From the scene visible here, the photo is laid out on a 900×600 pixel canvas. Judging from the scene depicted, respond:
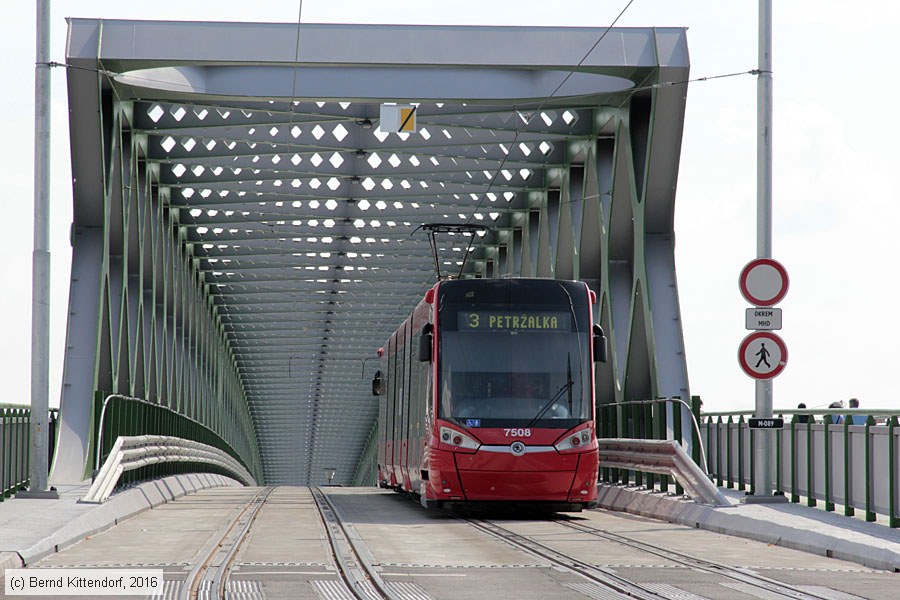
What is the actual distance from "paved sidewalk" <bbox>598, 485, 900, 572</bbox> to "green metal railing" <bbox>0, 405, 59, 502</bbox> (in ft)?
26.5

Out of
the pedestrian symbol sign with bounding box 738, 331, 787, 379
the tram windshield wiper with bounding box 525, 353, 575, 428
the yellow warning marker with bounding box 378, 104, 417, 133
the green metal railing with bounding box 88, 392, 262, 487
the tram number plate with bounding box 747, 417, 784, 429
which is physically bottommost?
the green metal railing with bounding box 88, 392, 262, 487

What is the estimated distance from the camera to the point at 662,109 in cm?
2498

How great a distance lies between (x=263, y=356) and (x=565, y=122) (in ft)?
165

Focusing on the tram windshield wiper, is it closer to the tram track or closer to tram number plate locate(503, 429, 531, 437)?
tram number plate locate(503, 429, 531, 437)

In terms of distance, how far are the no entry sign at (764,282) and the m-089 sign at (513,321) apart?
2524 mm

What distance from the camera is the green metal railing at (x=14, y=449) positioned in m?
17.0

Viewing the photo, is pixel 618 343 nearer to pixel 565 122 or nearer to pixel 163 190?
pixel 565 122

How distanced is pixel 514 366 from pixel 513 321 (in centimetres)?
64

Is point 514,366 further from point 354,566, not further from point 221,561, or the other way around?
point 221,561

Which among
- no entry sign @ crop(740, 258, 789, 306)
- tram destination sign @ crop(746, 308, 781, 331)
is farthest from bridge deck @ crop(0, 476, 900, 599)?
no entry sign @ crop(740, 258, 789, 306)

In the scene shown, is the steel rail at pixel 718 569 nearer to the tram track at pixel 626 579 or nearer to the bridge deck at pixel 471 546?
the tram track at pixel 626 579

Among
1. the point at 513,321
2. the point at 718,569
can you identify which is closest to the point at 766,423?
the point at 513,321

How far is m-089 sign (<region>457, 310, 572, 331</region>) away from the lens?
60.5 ft

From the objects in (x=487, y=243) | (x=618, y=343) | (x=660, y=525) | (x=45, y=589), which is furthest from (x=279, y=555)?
(x=487, y=243)
